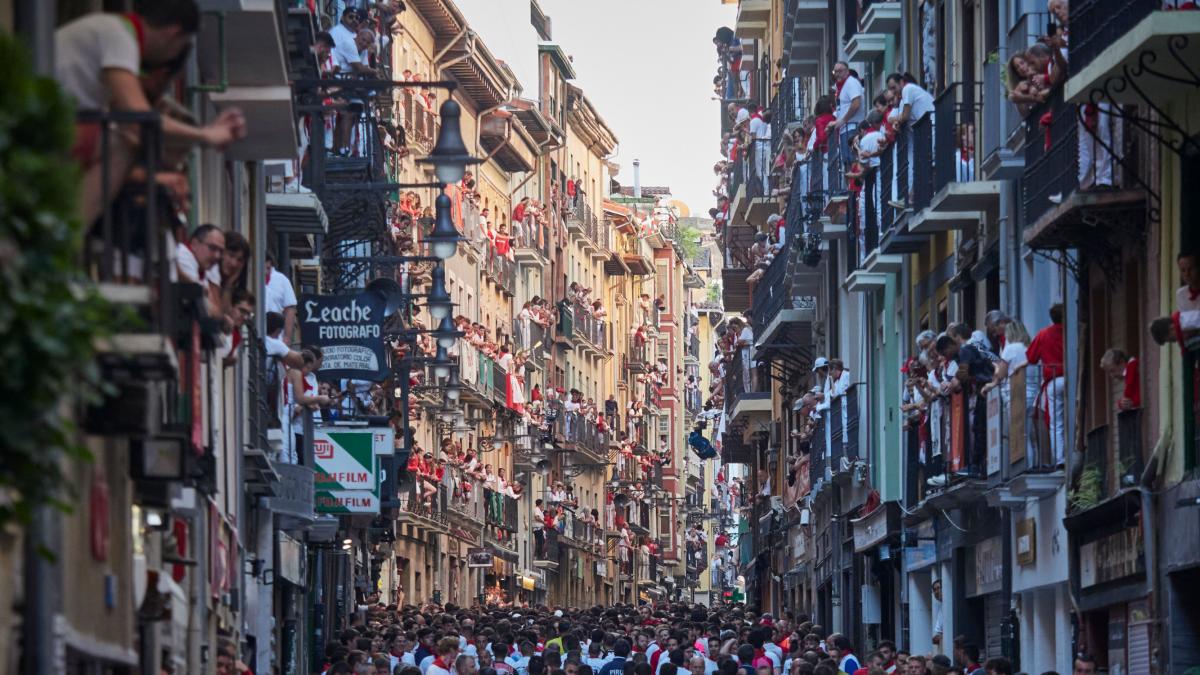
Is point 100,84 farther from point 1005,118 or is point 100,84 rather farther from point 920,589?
point 920,589

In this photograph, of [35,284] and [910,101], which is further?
[910,101]

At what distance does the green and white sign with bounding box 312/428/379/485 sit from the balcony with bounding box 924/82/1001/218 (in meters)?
6.57

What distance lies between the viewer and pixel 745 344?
52.6 metres

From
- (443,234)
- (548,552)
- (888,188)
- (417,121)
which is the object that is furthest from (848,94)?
(548,552)

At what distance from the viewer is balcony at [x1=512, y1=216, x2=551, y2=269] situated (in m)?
78.8

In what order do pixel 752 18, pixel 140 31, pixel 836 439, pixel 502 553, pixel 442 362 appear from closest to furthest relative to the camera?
pixel 140 31
pixel 442 362
pixel 836 439
pixel 752 18
pixel 502 553

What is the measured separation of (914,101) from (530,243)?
53.9 meters

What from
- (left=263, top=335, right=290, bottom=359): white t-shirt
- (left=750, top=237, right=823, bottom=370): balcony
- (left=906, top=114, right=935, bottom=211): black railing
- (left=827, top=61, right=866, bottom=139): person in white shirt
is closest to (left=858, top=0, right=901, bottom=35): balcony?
(left=827, top=61, right=866, bottom=139): person in white shirt

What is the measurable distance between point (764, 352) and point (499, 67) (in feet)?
75.3

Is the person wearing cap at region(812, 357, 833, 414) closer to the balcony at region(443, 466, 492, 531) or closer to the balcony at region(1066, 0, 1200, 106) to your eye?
the balcony at region(1066, 0, 1200, 106)

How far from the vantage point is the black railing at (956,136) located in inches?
1008

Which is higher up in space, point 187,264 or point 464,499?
point 187,264

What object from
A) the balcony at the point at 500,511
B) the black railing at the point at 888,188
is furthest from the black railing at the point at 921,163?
the balcony at the point at 500,511

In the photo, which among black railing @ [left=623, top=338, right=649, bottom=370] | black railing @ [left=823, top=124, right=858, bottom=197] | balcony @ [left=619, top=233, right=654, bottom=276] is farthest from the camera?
black railing @ [left=623, top=338, right=649, bottom=370]
